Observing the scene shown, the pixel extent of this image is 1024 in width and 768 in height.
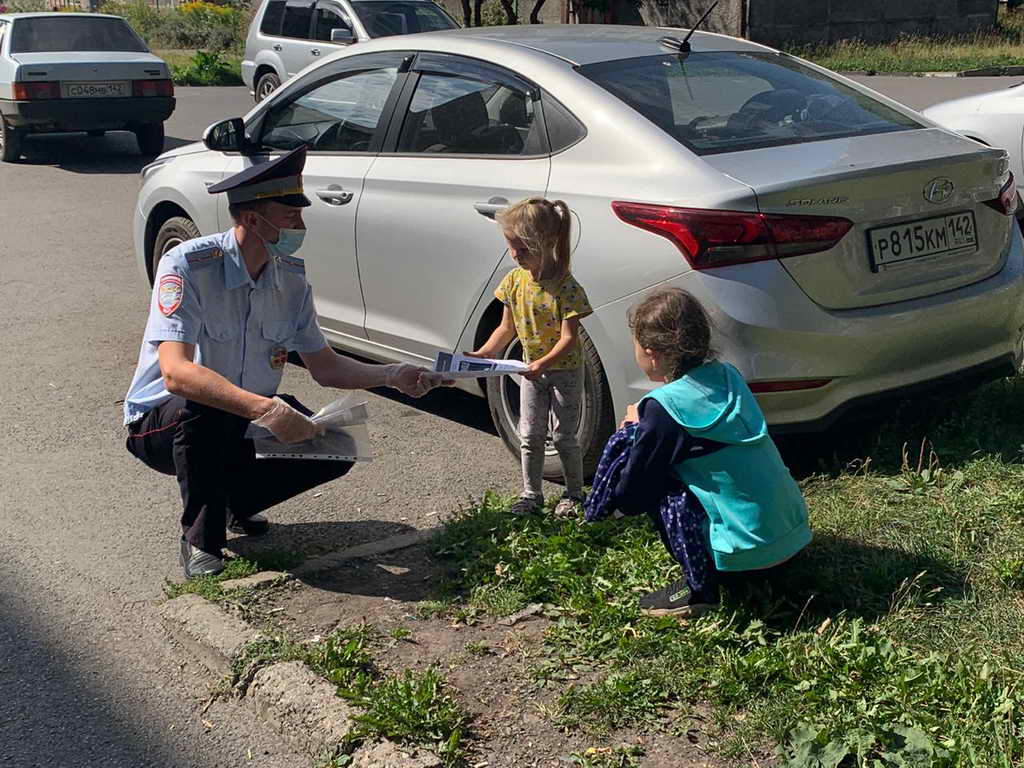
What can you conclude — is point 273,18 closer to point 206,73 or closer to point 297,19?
point 297,19

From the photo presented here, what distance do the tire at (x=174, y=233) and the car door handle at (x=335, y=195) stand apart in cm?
124

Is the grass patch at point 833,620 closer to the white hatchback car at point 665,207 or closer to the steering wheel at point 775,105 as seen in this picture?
the white hatchback car at point 665,207

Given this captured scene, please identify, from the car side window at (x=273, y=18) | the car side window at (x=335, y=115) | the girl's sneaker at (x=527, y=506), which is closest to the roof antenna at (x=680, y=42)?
the car side window at (x=335, y=115)

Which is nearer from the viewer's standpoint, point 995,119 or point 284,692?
point 284,692

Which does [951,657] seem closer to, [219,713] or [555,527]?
[555,527]

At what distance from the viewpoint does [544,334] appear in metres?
4.46

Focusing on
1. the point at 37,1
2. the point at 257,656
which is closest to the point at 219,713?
the point at 257,656

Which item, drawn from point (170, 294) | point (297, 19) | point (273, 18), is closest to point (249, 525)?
point (170, 294)

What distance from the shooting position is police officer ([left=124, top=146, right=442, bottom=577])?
4.15 m

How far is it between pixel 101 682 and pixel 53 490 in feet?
5.52

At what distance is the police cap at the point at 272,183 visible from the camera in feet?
13.7

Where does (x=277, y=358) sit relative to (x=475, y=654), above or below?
above

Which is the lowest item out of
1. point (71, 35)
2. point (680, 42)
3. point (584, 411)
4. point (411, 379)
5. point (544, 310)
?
point (584, 411)

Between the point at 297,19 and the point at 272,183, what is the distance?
48.7 ft
